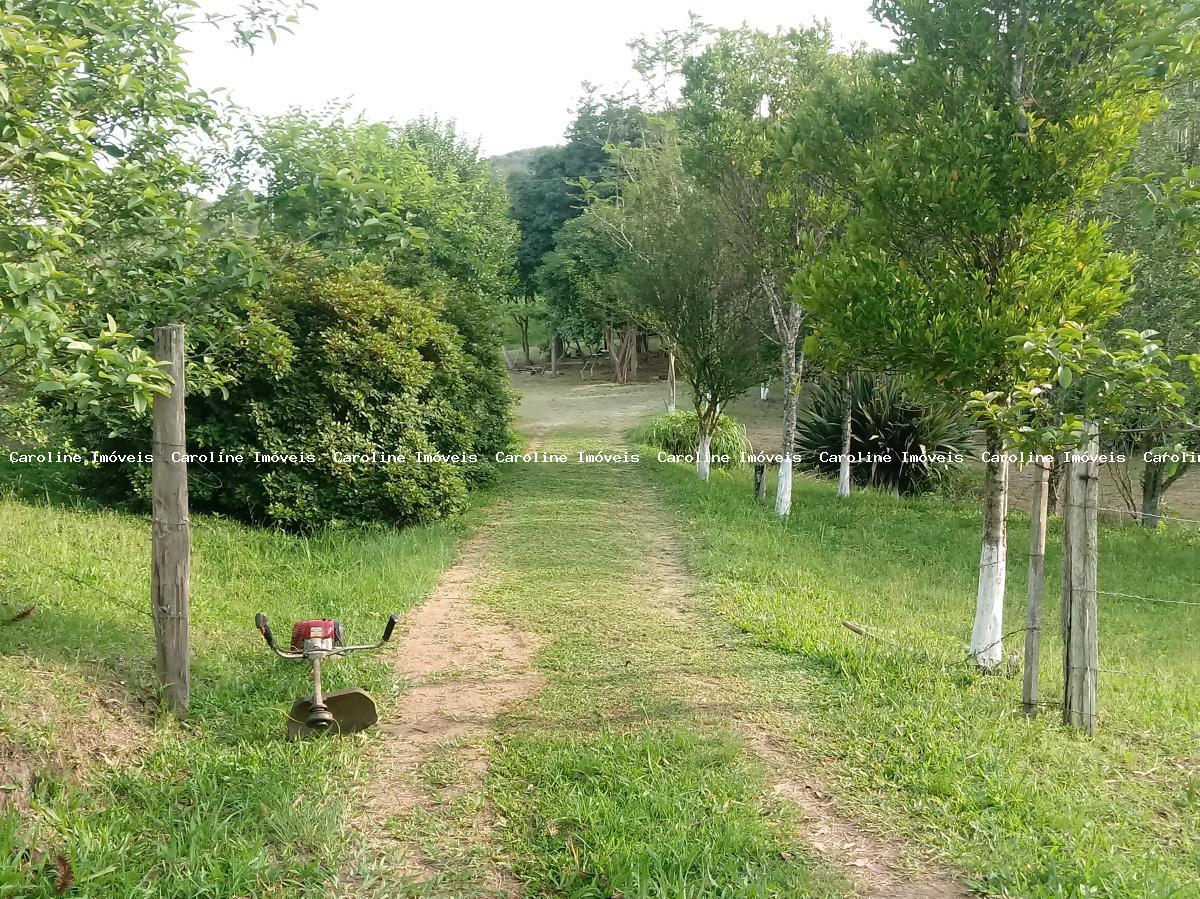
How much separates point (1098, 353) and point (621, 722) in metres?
3.00

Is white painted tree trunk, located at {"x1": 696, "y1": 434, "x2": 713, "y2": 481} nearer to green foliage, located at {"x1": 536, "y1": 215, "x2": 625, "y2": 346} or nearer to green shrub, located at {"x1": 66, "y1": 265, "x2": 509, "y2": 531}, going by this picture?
green shrub, located at {"x1": 66, "y1": 265, "x2": 509, "y2": 531}

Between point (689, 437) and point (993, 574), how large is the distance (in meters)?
13.0

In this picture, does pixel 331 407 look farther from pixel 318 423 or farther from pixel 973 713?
pixel 973 713

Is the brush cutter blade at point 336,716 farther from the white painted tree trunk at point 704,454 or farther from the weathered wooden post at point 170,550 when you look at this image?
the white painted tree trunk at point 704,454

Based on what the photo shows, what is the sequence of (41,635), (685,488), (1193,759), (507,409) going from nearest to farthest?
(1193,759) → (41,635) → (685,488) → (507,409)

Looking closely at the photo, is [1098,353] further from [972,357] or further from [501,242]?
[501,242]

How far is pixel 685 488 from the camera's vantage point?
1312 cm

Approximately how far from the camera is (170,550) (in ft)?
15.3

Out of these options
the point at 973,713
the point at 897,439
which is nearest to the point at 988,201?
the point at 973,713

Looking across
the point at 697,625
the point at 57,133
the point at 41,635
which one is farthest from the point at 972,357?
the point at 41,635

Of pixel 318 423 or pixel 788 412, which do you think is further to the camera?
pixel 788 412

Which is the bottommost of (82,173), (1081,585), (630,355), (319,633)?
(319,633)

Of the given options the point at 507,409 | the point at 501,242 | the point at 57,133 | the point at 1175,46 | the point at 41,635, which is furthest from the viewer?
the point at 501,242

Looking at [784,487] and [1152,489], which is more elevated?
[784,487]
